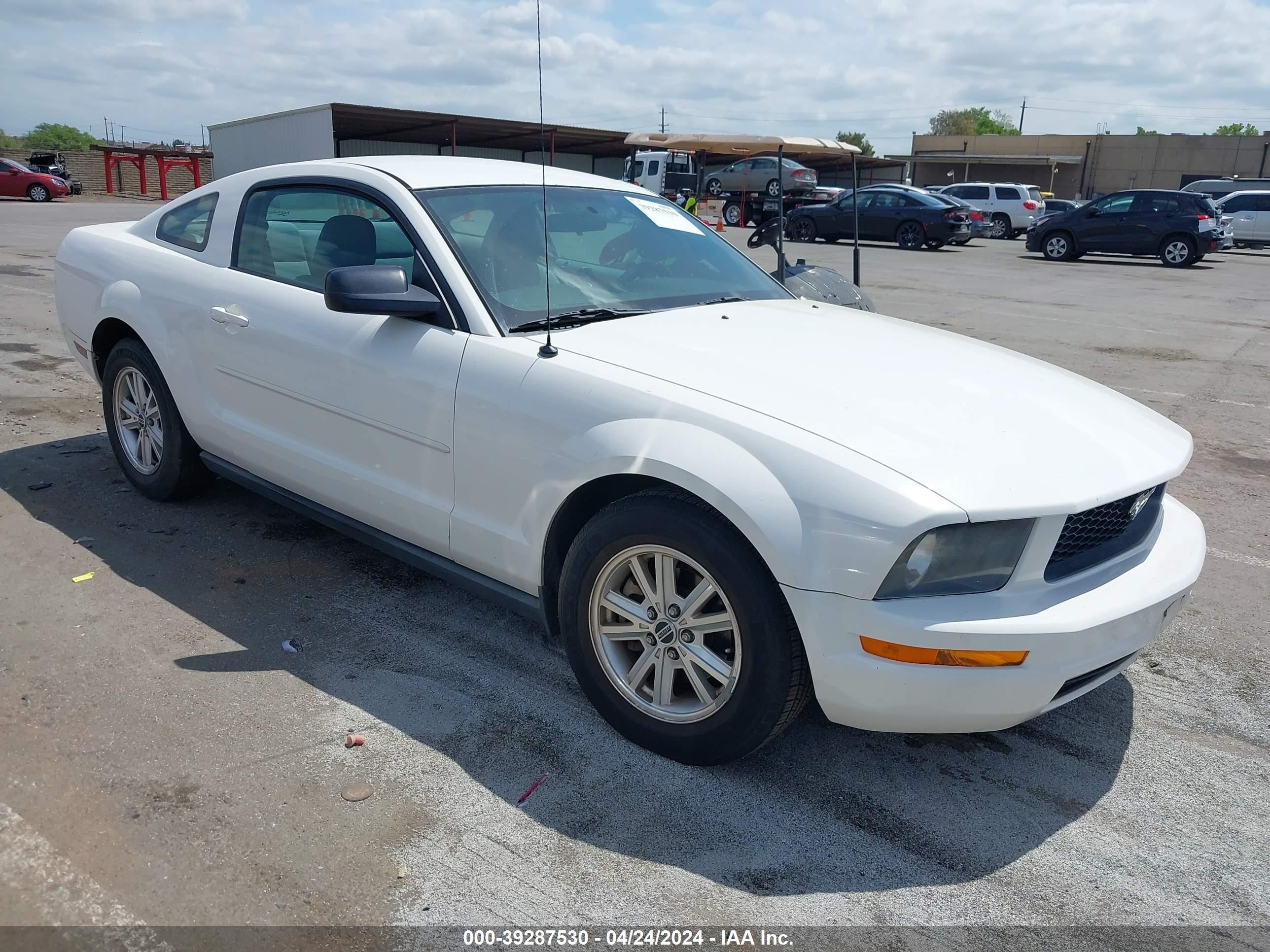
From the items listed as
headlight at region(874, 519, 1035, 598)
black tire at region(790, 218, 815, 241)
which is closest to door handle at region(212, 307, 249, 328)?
headlight at region(874, 519, 1035, 598)

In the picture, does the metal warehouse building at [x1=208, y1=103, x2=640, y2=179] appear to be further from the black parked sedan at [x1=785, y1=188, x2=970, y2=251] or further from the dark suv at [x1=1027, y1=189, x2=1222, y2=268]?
the dark suv at [x1=1027, y1=189, x2=1222, y2=268]

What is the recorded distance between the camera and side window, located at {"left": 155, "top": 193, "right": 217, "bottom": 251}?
447 centimetres

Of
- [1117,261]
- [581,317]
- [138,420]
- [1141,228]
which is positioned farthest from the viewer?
[1117,261]

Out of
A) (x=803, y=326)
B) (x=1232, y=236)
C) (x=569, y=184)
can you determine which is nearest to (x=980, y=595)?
(x=803, y=326)

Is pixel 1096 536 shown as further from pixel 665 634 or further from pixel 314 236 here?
pixel 314 236

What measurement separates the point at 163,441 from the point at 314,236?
1.41 m

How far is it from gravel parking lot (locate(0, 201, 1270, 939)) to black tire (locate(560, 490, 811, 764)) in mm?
131

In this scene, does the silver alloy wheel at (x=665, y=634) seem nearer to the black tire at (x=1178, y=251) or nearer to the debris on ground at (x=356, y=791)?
the debris on ground at (x=356, y=791)

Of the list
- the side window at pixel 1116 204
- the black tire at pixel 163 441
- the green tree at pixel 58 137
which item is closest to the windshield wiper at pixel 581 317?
the black tire at pixel 163 441

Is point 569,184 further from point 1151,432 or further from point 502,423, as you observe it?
point 1151,432

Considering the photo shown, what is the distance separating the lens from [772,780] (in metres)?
2.89

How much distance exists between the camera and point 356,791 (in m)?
2.78

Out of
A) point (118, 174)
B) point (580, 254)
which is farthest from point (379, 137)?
point (580, 254)

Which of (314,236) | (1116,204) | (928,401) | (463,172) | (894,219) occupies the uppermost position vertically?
(463,172)
